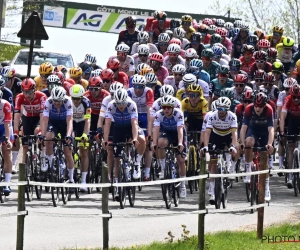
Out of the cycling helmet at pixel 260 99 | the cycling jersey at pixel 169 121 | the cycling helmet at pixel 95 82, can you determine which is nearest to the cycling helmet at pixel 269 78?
the cycling helmet at pixel 95 82

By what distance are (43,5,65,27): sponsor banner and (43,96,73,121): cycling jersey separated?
111 ft

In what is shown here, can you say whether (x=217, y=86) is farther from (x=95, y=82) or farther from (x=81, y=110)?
(x=81, y=110)

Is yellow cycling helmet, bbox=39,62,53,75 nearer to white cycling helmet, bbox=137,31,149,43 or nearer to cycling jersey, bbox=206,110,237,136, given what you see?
cycling jersey, bbox=206,110,237,136

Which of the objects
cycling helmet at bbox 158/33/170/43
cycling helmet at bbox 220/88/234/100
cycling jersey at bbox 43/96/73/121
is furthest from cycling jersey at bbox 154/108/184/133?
cycling helmet at bbox 158/33/170/43

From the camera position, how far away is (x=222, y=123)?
21453mm

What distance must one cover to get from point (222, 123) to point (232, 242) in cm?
494

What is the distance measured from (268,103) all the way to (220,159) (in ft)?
10.9

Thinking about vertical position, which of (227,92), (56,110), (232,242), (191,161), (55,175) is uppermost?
(227,92)

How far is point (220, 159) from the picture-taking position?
68.3 ft

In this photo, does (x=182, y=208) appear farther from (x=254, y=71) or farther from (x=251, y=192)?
(x=254, y=71)

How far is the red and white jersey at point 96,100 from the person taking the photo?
23859 mm

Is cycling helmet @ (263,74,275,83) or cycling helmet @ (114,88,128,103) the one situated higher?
cycling helmet @ (263,74,275,83)

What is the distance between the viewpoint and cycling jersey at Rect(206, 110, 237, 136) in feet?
70.3

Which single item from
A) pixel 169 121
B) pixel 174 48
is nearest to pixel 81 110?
pixel 169 121
